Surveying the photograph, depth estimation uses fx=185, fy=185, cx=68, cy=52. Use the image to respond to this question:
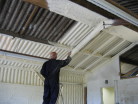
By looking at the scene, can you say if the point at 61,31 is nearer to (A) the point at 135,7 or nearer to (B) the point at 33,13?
(B) the point at 33,13

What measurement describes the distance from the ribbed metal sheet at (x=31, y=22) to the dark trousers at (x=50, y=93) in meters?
1.82

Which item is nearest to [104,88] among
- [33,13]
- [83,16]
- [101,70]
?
[101,70]

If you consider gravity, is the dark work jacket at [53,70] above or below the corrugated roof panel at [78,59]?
below

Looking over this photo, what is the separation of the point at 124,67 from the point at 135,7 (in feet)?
11.3

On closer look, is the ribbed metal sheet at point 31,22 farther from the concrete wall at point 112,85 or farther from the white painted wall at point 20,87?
the concrete wall at point 112,85

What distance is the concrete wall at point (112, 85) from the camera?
691cm

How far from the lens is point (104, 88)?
845 cm

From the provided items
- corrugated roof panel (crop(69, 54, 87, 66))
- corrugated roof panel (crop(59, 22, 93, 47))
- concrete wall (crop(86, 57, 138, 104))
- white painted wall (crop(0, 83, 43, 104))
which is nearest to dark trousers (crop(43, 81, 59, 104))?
corrugated roof panel (crop(59, 22, 93, 47))

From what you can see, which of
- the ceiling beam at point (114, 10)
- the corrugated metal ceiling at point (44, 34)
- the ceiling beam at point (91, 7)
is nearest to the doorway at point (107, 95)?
the corrugated metal ceiling at point (44, 34)

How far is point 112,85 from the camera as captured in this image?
773cm

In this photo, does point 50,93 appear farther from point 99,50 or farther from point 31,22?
point 99,50

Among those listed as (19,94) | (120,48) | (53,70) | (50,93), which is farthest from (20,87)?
(120,48)

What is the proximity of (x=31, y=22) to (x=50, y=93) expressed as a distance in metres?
2.04

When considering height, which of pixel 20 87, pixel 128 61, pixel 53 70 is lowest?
pixel 20 87
